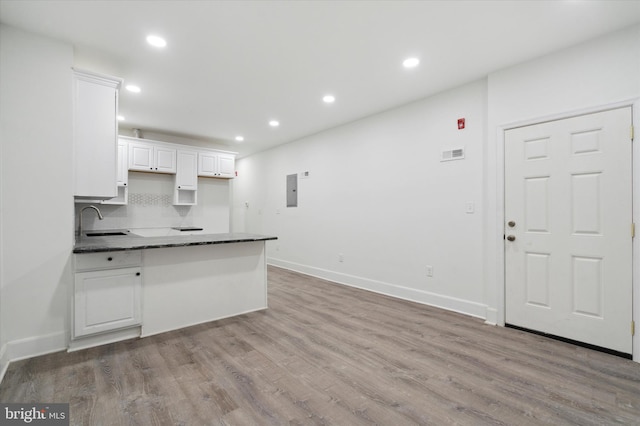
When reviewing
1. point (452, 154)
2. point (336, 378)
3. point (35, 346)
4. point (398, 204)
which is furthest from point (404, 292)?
point (35, 346)

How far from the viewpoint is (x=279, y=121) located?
5.05 metres

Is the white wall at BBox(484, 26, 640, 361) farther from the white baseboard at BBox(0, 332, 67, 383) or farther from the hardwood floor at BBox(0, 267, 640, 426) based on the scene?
the white baseboard at BBox(0, 332, 67, 383)

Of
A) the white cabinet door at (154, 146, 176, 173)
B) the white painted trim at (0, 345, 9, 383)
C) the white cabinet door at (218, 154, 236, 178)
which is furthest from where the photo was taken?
the white cabinet door at (218, 154, 236, 178)

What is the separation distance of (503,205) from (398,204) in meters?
1.40

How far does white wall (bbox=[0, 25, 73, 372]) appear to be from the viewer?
2387 mm

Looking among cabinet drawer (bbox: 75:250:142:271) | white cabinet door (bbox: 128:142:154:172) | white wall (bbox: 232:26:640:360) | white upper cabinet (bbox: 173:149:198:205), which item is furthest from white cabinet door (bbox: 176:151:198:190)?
cabinet drawer (bbox: 75:250:142:271)

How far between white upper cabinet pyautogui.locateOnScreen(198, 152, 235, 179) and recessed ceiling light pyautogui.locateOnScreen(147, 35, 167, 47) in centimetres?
329

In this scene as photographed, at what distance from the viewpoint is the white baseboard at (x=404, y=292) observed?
11.4ft

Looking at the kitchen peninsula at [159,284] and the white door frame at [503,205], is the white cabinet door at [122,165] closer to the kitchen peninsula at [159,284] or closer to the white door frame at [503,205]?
the kitchen peninsula at [159,284]

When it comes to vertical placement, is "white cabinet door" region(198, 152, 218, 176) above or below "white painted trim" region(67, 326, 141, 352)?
above

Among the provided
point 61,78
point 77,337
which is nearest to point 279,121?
point 61,78

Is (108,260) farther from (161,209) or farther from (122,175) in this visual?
(161,209)

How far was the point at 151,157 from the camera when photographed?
5.34 m

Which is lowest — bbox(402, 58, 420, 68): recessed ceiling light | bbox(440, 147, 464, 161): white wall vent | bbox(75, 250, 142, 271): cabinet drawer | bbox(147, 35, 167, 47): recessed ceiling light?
bbox(75, 250, 142, 271): cabinet drawer
